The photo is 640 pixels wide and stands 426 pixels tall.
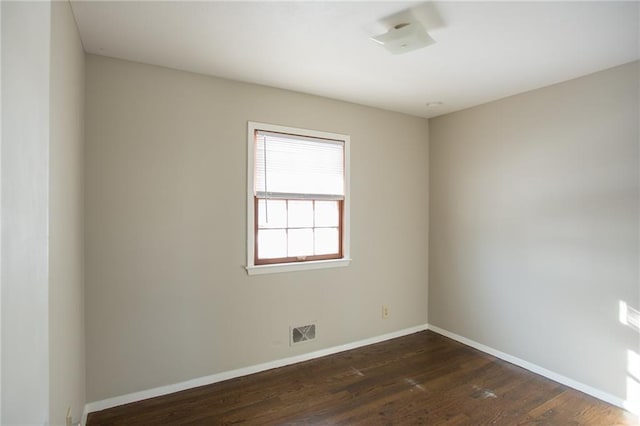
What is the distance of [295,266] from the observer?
10.2 ft

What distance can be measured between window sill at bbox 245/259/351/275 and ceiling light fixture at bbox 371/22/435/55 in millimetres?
1980

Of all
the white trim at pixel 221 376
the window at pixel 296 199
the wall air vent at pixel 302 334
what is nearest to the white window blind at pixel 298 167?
the window at pixel 296 199

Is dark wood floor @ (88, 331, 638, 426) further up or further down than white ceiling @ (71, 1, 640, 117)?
further down

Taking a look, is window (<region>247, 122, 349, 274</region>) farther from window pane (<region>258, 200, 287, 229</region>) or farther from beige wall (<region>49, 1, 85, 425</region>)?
beige wall (<region>49, 1, 85, 425</region>)

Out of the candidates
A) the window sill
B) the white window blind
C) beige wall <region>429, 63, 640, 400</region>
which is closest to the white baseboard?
the window sill

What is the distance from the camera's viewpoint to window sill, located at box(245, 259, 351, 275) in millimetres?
2913

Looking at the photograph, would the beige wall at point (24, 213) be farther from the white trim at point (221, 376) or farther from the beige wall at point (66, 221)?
the white trim at point (221, 376)

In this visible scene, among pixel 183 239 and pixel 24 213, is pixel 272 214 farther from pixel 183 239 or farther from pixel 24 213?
pixel 24 213

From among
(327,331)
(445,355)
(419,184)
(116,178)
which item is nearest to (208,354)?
(327,331)

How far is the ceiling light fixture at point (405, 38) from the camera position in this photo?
1890 millimetres

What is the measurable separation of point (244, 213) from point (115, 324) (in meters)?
1.26

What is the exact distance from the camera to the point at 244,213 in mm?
2879

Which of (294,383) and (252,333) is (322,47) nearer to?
(252,333)

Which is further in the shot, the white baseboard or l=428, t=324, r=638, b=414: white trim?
l=428, t=324, r=638, b=414: white trim
